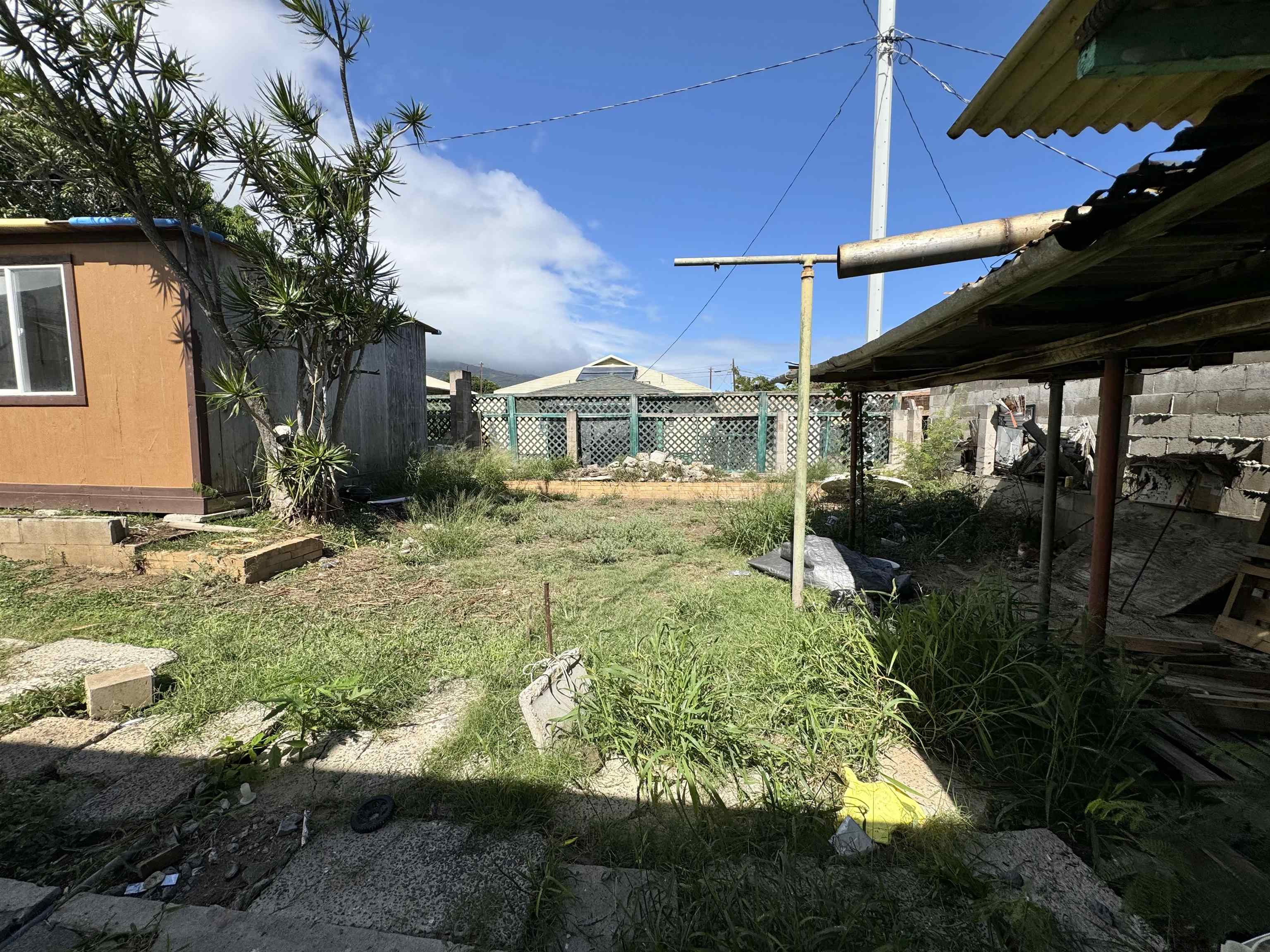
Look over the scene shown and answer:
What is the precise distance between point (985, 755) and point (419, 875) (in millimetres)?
2048

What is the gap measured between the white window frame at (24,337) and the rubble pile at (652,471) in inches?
251

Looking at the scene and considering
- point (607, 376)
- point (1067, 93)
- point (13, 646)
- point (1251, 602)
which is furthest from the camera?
point (607, 376)

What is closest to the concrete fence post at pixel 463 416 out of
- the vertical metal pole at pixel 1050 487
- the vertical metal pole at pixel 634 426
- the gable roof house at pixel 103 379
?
the vertical metal pole at pixel 634 426

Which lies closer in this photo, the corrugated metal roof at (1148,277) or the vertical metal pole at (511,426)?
the corrugated metal roof at (1148,277)

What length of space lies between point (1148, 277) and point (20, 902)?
3.87m

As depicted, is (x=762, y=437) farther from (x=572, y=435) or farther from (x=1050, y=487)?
Answer: (x=1050, y=487)

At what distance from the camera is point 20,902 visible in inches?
59.7

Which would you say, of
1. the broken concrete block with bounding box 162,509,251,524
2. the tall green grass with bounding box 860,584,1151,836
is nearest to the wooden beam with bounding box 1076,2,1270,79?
the tall green grass with bounding box 860,584,1151,836

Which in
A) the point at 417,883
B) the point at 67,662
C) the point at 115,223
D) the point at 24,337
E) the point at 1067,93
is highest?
the point at 115,223

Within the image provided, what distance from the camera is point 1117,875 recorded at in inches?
59.0

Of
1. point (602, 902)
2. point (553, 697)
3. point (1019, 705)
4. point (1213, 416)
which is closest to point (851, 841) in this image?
point (602, 902)

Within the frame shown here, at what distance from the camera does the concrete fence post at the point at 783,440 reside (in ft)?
33.0

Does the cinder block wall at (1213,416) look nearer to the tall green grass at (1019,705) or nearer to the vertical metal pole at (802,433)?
the tall green grass at (1019,705)

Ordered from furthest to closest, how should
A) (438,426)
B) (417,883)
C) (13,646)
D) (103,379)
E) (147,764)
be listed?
(438,426) → (103,379) → (13,646) → (147,764) → (417,883)
